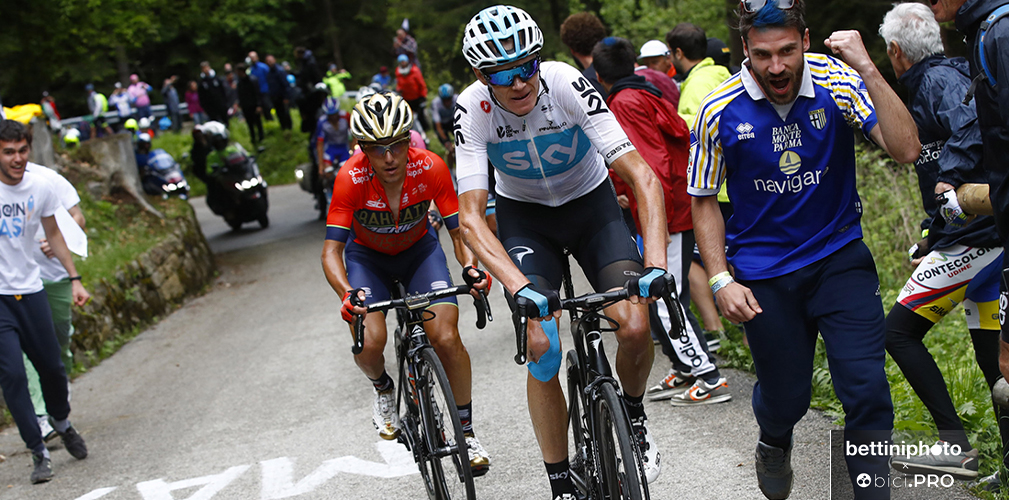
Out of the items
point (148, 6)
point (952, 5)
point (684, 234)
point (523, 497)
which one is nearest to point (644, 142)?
point (684, 234)

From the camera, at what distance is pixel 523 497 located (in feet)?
16.6

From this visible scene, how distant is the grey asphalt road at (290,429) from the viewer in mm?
5312

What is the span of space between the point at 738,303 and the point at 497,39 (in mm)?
1479

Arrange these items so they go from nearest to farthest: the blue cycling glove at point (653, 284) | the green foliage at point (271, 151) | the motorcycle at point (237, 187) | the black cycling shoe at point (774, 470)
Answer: the blue cycling glove at point (653, 284), the black cycling shoe at point (774, 470), the motorcycle at point (237, 187), the green foliage at point (271, 151)

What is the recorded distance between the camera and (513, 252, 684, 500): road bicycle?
353 centimetres

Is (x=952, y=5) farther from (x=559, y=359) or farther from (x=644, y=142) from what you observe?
(x=644, y=142)

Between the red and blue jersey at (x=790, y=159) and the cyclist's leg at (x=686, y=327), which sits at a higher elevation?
the red and blue jersey at (x=790, y=159)

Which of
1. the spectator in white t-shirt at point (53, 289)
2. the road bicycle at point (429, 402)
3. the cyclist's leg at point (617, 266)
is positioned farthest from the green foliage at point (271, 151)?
the cyclist's leg at point (617, 266)

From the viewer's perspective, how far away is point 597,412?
12.6 feet

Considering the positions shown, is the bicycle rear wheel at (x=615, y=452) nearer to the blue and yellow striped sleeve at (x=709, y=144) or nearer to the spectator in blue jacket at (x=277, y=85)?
the blue and yellow striped sleeve at (x=709, y=144)

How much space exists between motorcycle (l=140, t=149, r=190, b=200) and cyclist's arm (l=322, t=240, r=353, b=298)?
14337mm

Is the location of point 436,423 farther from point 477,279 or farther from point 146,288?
point 146,288

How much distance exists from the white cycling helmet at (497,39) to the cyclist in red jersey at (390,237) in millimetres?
1218

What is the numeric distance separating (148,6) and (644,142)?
18331mm
